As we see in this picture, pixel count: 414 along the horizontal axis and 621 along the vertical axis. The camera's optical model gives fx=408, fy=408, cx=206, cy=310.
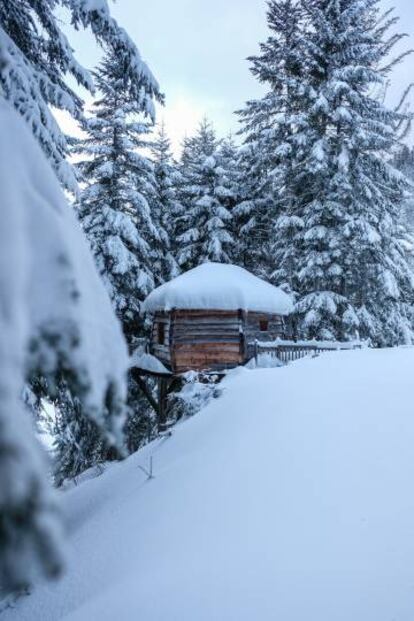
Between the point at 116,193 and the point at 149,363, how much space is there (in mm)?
8411

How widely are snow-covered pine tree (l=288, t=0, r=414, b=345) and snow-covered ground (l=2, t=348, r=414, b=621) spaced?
551 inches

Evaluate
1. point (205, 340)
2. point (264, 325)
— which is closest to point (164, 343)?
point (205, 340)

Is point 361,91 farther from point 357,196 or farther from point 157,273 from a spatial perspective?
point 157,273

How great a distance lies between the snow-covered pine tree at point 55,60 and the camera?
560 centimetres

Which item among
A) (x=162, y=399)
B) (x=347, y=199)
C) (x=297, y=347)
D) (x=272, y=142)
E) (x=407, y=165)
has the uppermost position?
(x=407, y=165)

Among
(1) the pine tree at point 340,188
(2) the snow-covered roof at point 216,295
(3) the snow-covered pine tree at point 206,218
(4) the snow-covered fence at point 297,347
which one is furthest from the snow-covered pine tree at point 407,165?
(4) the snow-covered fence at point 297,347

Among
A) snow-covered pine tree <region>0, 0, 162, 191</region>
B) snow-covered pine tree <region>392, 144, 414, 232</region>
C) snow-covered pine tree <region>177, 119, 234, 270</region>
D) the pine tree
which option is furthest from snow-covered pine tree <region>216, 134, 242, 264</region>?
snow-covered pine tree <region>0, 0, 162, 191</region>

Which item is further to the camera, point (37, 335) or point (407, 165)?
point (407, 165)

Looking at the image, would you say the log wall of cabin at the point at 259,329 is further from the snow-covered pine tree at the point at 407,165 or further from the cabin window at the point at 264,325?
the snow-covered pine tree at the point at 407,165

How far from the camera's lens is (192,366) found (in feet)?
58.3

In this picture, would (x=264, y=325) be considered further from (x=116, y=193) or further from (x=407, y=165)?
(x=407, y=165)

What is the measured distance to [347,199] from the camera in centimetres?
2127

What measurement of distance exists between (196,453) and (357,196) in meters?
19.0

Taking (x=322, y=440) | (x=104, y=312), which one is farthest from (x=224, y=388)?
(x=104, y=312)
